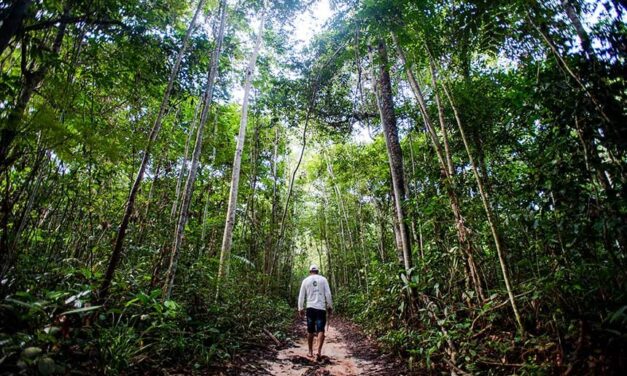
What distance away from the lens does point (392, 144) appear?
6.95m

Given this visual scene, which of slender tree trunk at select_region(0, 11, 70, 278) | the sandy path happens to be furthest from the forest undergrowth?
the sandy path

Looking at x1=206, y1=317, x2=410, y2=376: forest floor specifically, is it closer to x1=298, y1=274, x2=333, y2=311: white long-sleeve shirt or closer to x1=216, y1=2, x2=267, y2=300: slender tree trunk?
x1=298, y1=274, x2=333, y2=311: white long-sleeve shirt

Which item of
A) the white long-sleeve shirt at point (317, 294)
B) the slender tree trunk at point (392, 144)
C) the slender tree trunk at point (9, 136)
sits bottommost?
the white long-sleeve shirt at point (317, 294)

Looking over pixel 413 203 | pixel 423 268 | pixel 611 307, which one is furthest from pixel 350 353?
pixel 611 307

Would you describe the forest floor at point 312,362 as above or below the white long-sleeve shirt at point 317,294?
below

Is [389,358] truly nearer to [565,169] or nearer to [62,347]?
[565,169]

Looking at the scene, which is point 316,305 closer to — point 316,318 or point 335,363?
point 316,318

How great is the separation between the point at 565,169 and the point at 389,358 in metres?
3.97

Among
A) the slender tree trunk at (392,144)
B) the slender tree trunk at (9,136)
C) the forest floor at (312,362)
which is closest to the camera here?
the slender tree trunk at (9,136)

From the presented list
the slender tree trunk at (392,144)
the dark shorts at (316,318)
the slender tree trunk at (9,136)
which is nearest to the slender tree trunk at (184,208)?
the slender tree trunk at (9,136)

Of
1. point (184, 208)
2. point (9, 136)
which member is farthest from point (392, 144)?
point (9, 136)

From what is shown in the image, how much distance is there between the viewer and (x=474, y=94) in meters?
5.20

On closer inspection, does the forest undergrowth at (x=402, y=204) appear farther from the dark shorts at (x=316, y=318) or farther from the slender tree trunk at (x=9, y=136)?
the dark shorts at (x=316, y=318)

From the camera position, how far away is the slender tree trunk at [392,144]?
595 centimetres
